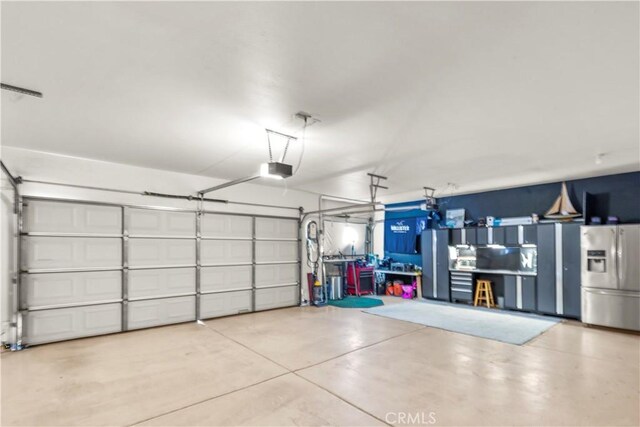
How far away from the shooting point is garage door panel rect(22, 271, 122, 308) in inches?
184

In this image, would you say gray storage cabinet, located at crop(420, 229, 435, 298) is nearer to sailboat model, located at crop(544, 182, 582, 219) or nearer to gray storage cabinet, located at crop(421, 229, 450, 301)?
gray storage cabinet, located at crop(421, 229, 450, 301)

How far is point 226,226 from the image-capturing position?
6695 millimetres

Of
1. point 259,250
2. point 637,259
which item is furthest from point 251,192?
point 637,259

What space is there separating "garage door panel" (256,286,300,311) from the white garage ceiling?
365cm

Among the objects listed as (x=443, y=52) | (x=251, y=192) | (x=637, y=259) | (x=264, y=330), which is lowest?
(x=264, y=330)

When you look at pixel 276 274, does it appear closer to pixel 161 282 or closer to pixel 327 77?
pixel 161 282

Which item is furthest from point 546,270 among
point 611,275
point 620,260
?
point 620,260

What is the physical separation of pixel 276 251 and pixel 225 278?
53.0 inches

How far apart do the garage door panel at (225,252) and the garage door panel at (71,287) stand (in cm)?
148

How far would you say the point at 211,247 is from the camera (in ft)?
21.2

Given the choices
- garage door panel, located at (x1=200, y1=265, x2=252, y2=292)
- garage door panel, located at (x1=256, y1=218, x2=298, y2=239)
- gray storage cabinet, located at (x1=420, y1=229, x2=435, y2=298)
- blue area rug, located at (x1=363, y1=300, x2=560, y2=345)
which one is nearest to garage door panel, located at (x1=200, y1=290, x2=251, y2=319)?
garage door panel, located at (x1=200, y1=265, x2=252, y2=292)

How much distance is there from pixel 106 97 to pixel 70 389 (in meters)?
2.93

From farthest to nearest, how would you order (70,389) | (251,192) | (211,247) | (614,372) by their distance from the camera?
(251,192) < (211,247) < (614,372) < (70,389)

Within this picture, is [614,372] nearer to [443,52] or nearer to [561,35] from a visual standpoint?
[561,35]
